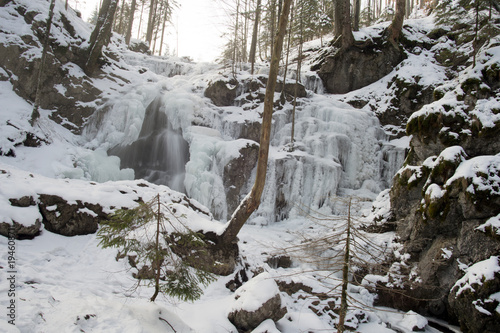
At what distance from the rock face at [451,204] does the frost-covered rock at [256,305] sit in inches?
115

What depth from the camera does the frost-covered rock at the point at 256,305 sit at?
5340mm

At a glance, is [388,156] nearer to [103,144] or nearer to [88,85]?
[103,144]

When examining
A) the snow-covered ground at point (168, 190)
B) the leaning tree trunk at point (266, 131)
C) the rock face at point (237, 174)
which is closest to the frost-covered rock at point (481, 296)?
the snow-covered ground at point (168, 190)

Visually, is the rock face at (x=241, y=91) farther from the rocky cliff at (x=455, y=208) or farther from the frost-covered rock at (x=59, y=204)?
the frost-covered rock at (x=59, y=204)

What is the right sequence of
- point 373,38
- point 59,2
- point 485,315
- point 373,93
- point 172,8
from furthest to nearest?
1. point 172,8
2. point 373,38
3. point 373,93
4. point 59,2
5. point 485,315

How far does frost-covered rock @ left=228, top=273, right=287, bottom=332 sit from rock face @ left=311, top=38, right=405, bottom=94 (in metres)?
17.9

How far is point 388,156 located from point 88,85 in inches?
667

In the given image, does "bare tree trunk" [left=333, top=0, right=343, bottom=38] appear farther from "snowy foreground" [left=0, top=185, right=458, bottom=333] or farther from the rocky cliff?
"snowy foreground" [left=0, top=185, right=458, bottom=333]

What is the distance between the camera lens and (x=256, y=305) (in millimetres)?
5395

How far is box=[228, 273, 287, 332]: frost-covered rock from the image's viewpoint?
5340 millimetres

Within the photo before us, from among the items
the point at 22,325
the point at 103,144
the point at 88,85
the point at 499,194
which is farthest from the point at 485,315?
the point at 88,85

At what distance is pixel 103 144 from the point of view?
43.8ft

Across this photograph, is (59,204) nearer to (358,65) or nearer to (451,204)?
(451,204)

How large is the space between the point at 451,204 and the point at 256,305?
5.99 meters
